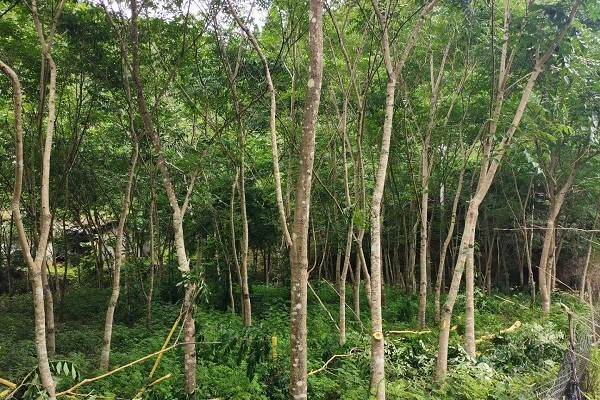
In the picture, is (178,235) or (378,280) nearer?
(378,280)

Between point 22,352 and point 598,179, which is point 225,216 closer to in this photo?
point 22,352

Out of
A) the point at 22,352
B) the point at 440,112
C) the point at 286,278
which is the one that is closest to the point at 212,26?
the point at 440,112

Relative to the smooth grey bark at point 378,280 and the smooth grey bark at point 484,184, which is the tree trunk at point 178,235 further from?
the smooth grey bark at point 484,184

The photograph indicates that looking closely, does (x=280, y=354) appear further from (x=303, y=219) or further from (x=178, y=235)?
(x=303, y=219)

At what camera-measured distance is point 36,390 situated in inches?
135

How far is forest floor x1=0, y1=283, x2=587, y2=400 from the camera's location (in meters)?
6.18

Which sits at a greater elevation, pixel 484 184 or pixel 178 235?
pixel 484 184

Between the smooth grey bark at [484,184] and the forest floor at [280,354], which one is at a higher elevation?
the smooth grey bark at [484,184]

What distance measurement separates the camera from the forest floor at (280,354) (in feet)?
20.3

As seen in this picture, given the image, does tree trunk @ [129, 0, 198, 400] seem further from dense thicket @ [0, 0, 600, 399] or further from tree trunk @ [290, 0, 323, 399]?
tree trunk @ [290, 0, 323, 399]

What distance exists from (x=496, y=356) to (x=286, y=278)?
925cm

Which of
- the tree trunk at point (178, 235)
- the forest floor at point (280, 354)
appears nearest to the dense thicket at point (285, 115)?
the tree trunk at point (178, 235)

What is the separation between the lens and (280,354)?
24.7ft

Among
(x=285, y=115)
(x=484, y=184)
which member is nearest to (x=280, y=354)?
(x=484, y=184)
